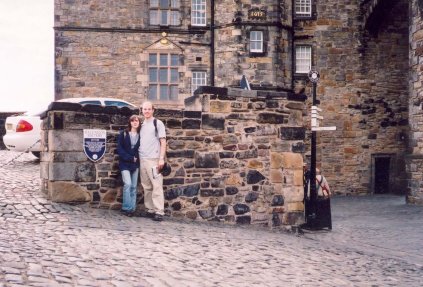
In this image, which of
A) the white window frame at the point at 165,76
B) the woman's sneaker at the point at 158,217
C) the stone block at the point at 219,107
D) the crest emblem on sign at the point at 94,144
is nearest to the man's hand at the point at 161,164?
the woman's sneaker at the point at 158,217

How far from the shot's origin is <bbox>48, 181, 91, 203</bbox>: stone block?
8695mm

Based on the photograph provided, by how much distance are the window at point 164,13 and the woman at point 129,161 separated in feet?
43.9

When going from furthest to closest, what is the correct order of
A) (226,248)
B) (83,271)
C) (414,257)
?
(414,257)
(226,248)
(83,271)

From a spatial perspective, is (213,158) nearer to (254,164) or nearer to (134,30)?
(254,164)

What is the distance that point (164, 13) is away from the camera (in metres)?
21.5

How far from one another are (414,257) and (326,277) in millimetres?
2606

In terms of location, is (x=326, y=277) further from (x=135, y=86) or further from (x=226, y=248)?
(x=135, y=86)

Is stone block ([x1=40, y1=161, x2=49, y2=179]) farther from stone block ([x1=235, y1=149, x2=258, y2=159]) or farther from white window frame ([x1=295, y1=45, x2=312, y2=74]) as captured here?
white window frame ([x1=295, y1=45, x2=312, y2=74])

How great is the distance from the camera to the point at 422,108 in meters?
16.2

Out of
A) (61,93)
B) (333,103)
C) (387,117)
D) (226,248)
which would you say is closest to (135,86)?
(61,93)

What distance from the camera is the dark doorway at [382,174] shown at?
2211 cm

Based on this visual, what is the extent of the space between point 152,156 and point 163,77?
12836mm

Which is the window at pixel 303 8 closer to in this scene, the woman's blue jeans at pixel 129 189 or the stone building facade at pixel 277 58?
the stone building facade at pixel 277 58

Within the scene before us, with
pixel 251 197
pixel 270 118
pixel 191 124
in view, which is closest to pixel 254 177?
pixel 251 197
